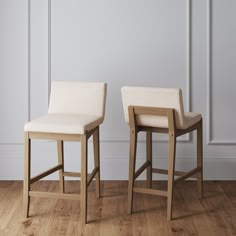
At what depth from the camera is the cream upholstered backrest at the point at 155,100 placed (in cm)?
301

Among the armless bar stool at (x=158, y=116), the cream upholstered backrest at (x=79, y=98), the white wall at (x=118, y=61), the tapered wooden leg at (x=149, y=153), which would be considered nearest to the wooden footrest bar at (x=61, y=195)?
the armless bar stool at (x=158, y=116)

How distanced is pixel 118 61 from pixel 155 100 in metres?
0.89

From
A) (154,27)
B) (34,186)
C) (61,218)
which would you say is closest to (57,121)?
(61,218)

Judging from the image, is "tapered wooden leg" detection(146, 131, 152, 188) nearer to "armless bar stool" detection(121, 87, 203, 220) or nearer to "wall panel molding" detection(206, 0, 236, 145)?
"armless bar stool" detection(121, 87, 203, 220)

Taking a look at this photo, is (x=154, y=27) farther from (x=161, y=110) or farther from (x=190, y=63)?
(x=161, y=110)

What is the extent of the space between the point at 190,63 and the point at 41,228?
5.46 ft

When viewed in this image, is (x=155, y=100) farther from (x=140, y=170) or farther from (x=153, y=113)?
(x=140, y=170)

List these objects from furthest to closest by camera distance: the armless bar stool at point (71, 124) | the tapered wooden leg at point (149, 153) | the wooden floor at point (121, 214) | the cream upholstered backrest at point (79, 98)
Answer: the tapered wooden leg at point (149, 153), the cream upholstered backrest at point (79, 98), the armless bar stool at point (71, 124), the wooden floor at point (121, 214)

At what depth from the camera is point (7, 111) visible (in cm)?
391

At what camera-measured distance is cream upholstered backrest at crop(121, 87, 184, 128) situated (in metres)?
3.01

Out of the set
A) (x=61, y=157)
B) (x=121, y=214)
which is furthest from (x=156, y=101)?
(x=61, y=157)

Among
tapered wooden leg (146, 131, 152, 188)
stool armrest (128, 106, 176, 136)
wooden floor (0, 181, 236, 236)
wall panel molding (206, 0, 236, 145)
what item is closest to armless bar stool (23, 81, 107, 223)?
wooden floor (0, 181, 236, 236)

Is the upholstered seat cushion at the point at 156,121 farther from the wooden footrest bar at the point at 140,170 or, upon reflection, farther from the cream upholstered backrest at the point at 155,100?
the wooden footrest bar at the point at 140,170

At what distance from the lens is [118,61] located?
387 centimetres
